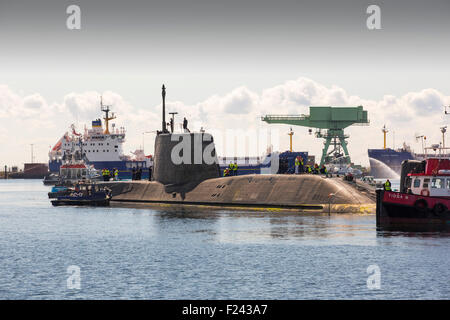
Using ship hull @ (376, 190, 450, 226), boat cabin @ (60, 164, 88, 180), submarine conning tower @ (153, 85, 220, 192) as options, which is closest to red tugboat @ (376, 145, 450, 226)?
ship hull @ (376, 190, 450, 226)

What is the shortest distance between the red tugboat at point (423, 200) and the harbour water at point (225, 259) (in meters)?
1.46

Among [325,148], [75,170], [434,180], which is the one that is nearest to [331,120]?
[325,148]

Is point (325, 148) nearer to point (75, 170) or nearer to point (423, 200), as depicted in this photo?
point (75, 170)

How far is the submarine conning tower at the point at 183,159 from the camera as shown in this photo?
54.8 metres

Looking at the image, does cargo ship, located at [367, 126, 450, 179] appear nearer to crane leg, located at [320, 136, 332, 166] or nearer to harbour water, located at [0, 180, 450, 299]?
crane leg, located at [320, 136, 332, 166]

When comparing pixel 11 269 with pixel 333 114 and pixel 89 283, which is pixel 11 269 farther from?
pixel 333 114

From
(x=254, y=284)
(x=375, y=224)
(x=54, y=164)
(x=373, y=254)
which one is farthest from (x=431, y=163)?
(x=54, y=164)

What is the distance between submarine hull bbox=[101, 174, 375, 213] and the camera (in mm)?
46281

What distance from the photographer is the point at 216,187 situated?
181ft

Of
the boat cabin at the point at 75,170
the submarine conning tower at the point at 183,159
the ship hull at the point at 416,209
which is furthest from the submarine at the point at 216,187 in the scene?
the boat cabin at the point at 75,170

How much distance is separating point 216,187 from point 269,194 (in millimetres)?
5904

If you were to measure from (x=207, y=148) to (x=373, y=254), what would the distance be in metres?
27.2

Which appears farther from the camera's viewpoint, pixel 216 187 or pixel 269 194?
pixel 216 187

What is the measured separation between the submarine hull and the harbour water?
176 centimetres
